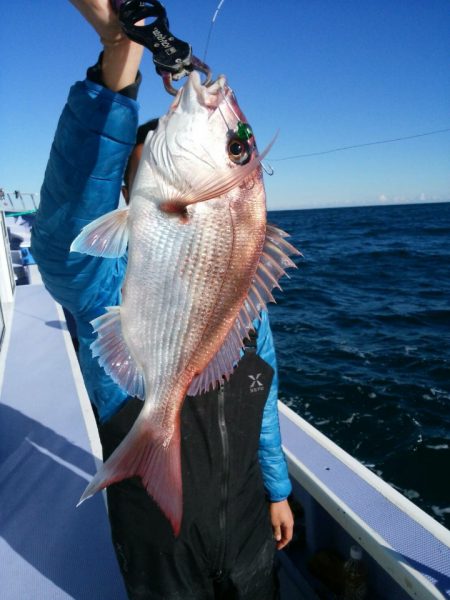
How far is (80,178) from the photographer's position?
106 cm

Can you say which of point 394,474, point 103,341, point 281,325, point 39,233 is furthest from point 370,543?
point 281,325

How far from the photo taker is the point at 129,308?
114 cm

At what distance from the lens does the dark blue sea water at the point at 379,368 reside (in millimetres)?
4855

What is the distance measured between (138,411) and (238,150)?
0.99 metres

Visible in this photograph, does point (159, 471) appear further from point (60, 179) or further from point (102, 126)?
point (102, 126)

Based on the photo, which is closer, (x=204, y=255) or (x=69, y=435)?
(x=204, y=255)

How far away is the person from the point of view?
103 cm

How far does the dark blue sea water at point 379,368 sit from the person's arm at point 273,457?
289 cm

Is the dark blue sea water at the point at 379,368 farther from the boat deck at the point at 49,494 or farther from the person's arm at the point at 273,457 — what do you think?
the boat deck at the point at 49,494

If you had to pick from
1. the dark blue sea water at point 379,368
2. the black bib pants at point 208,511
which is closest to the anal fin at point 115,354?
the black bib pants at point 208,511

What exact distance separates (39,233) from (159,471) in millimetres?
809

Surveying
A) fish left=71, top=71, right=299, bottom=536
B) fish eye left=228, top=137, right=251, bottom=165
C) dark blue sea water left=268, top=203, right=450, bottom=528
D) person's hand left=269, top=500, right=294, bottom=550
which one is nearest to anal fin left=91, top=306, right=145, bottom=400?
fish left=71, top=71, right=299, bottom=536

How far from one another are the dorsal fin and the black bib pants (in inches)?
13.4

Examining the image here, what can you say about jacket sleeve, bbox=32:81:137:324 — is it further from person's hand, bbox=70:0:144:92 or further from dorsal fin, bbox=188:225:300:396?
dorsal fin, bbox=188:225:300:396
